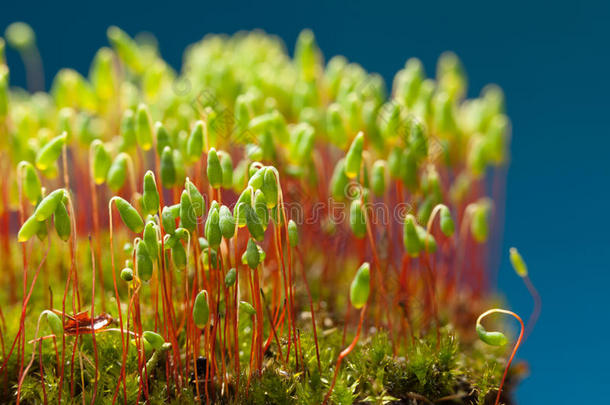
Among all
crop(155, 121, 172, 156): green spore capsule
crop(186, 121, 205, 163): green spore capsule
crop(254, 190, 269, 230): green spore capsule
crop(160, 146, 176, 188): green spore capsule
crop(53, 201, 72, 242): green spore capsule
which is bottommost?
crop(254, 190, 269, 230): green spore capsule

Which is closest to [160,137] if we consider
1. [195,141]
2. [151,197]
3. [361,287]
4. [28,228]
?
[195,141]

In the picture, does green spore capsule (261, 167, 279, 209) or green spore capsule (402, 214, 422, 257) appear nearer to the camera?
green spore capsule (261, 167, 279, 209)

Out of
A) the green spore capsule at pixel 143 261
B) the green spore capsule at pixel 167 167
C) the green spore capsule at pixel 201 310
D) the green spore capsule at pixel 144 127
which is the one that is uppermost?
the green spore capsule at pixel 144 127

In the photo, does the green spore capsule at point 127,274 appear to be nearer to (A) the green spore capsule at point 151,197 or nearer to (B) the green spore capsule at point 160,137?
(A) the green spore capsule at point 151,197

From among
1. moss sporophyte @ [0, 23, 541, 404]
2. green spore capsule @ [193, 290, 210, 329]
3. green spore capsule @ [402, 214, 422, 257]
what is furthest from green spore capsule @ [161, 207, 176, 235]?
green spore capsule @ [402, 214, 422, 257]

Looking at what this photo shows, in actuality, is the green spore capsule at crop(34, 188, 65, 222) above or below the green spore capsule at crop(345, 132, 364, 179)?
below

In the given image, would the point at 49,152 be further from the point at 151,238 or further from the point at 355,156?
the point at 355,156

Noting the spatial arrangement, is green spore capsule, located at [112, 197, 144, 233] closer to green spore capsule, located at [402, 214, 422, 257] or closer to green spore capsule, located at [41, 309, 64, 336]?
green spore capsule, located at [41, 309, 64, 336]

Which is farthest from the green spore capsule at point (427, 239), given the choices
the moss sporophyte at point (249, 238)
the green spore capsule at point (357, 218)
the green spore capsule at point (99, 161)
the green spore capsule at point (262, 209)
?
the green spore capsule at point (99, 161)
